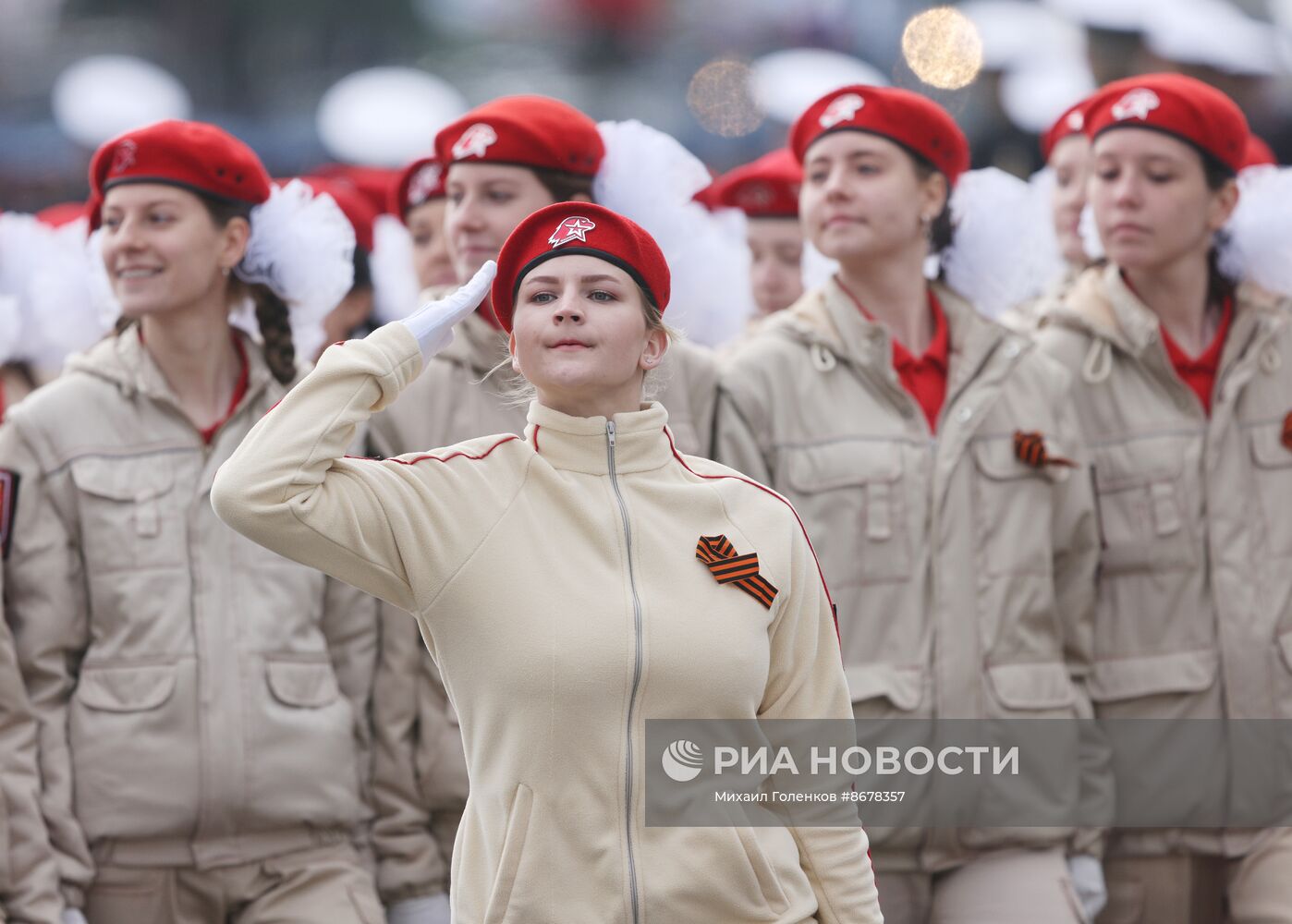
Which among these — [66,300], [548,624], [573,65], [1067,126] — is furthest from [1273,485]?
[573,65]

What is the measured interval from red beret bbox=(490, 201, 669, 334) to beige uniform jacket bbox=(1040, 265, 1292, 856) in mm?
2536

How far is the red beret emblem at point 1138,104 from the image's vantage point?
6.28 m

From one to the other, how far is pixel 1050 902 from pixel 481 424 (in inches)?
83.3

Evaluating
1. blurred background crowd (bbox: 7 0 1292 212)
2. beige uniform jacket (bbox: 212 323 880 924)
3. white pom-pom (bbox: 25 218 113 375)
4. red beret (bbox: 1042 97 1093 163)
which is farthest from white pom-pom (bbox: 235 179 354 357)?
blurred background crowd (bbox: 7 0 1292 212)

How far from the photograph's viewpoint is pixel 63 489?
5254 mm

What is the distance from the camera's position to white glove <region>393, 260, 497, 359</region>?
394cm

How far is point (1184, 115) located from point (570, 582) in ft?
11.2

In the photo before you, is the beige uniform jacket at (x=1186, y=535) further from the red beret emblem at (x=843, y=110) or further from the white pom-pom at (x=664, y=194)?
the white pom-pom at (x=664, y=194)

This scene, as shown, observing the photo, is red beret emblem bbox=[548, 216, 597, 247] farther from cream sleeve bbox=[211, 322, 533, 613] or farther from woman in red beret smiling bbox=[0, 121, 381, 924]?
woman in red beret smiling bbox=[0, 121, 381, 924]

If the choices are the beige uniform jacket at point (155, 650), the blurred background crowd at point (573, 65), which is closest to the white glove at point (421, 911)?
the beige uniform jacket at point (155, 650)

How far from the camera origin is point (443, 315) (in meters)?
3.99

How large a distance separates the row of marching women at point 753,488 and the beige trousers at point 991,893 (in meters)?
0.02

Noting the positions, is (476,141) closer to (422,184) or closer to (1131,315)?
(422,184)

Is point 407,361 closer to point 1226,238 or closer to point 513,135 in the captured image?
point 513,135
